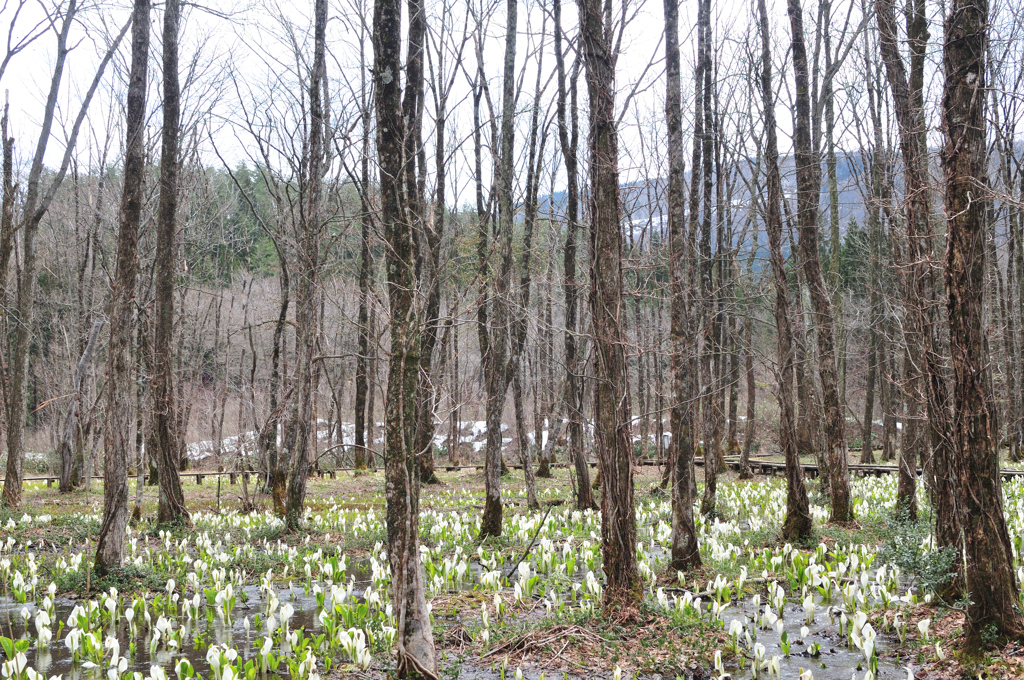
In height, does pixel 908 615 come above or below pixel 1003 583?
below

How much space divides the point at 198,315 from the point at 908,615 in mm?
27838

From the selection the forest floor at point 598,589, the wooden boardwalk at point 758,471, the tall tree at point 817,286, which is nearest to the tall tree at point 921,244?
the forest floor at point 598,589

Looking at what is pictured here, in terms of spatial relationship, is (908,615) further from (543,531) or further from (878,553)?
(543,531)

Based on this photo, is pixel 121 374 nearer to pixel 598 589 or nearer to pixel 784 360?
pixel 598 589

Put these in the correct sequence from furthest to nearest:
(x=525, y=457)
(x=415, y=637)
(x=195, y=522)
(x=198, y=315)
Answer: (x=198, y=315) < (x=525, y=457) < (x=195, y=522) < (x=415, y=637)

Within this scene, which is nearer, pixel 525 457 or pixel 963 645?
pixel 963 645

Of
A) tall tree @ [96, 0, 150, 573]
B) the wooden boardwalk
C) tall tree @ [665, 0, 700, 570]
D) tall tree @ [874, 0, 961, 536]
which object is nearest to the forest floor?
tall tree @ [96, 0, 150, 573]

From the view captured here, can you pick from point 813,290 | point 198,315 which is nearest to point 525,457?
point 813,290

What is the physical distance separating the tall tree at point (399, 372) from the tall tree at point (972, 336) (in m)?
3.71

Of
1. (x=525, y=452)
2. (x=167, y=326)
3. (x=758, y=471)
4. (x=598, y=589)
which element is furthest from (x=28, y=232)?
(x=758, y=471)

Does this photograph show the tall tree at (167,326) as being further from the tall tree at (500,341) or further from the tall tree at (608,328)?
the tall tree at (608,328)

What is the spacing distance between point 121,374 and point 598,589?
5819 mm

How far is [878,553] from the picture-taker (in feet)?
28.5

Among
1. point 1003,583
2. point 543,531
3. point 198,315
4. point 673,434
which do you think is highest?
point 198,315
